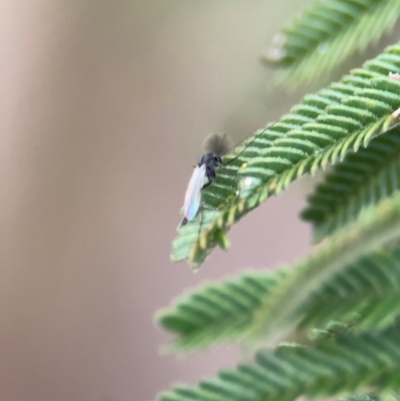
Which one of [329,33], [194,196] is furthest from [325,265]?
[329,33]

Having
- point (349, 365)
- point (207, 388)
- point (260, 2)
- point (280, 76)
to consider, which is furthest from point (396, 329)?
point (260, 2)

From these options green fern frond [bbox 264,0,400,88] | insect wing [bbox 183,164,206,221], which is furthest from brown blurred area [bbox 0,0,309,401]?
insect wing [bbox 183,164,206,221]

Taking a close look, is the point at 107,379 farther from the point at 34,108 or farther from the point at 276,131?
the point at 276,131

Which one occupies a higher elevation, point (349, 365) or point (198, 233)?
point (198, 233)

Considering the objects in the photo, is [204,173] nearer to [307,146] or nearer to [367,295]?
[307,146]

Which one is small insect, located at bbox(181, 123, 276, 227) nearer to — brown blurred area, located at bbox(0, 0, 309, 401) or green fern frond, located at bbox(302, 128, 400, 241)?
green fern frond, located at bbox(302, 128, 400, 241)
